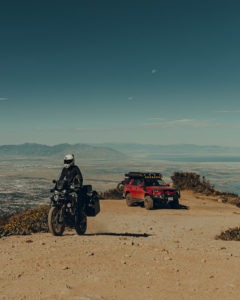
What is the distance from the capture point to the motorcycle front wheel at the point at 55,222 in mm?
11984

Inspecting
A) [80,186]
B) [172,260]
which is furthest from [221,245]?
[80,186]

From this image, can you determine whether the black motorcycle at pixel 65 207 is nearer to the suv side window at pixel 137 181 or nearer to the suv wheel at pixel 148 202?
the suv wheel at pixel 148 202

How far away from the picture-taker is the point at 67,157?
12461mm

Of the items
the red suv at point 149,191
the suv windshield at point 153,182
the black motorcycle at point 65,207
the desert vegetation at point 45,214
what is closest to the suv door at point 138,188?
the red suv at point 149,191

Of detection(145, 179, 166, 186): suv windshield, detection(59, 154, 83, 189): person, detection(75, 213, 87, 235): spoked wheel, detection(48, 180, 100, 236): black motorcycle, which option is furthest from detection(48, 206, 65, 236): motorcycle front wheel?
detection(145, 179, 166, 186): suv windshield

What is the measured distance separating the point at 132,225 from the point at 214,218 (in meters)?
5.09

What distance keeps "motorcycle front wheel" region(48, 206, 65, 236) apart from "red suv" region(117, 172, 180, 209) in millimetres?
11470

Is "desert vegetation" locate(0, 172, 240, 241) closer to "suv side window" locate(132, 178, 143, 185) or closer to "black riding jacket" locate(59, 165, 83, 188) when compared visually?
"black riding jacket" locate(59, 165, 83, 188)

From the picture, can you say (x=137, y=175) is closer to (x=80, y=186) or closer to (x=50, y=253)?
(x=80, y=186)

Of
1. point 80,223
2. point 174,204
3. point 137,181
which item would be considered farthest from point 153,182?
point 80,223

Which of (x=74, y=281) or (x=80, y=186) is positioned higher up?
(x=80, y=186)

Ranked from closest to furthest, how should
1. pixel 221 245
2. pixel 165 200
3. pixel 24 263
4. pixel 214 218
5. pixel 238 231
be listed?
pixel 24 263, pixel 221 245, pixel 238 231, pixel 214 218, pixel 165 200

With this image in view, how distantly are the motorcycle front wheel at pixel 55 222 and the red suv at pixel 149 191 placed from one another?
37.6 ft

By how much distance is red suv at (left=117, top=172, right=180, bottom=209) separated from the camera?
2334 cm
